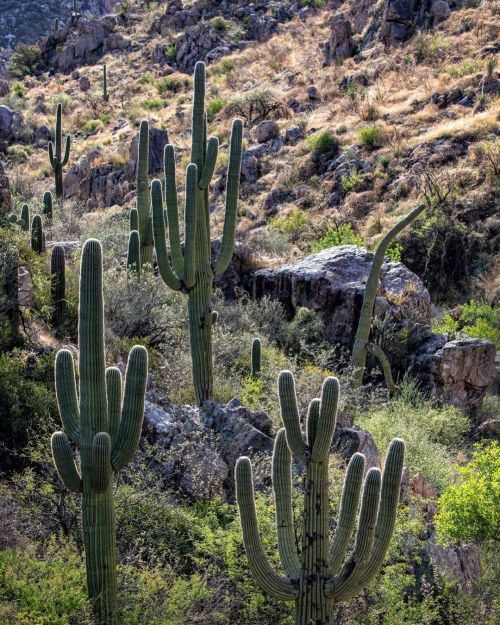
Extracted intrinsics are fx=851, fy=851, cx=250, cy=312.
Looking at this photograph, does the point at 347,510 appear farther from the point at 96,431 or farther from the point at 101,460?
the point at 96,431

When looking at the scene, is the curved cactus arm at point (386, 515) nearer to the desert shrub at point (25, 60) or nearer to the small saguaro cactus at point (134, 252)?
the small saguaro cactus at point (134, 252)

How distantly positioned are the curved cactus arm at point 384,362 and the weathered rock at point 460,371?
897 mm

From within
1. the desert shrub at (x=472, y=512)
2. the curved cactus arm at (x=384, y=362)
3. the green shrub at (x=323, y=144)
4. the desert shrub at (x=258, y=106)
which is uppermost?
the desert shrub at (x=258, y=106)

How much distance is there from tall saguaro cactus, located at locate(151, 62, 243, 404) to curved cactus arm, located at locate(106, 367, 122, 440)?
13.7 feet

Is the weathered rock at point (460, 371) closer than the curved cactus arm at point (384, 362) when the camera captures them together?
No

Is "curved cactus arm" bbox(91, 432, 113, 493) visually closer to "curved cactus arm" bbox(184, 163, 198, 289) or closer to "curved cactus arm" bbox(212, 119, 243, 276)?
"curved cactus arm" bbox(184, 163, 198, 289)

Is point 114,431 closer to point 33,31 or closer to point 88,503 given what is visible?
point 88,503

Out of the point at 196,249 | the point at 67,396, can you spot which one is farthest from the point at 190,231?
the point at 67,396

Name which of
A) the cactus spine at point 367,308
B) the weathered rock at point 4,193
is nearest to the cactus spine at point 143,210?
the weathered rock at point 4,193

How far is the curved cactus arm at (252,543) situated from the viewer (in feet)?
22.7

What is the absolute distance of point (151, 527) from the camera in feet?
29.0

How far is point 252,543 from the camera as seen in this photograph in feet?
22.9

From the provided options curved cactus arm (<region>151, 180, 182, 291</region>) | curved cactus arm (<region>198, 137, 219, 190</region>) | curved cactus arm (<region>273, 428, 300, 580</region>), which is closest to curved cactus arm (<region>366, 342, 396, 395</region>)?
curved cactus arm (<region>151, 180, 182, 291</region>)

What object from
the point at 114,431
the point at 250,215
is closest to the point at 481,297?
the point at 250,215
